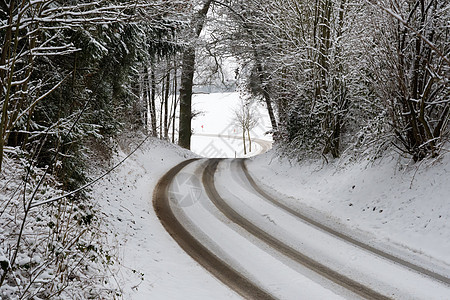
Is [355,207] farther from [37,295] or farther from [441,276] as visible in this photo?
[37,295]

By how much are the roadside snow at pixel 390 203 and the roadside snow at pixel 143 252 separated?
3851 mm

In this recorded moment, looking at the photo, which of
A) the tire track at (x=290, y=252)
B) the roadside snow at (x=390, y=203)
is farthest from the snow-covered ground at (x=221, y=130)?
the tire track at (x=290, y=252)

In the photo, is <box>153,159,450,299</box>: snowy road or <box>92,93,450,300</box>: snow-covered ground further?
<box>92,93,450,300</box>: snow-covered ground

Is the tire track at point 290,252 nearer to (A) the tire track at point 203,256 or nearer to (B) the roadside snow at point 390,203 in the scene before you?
(A) the tire track at point 203,256

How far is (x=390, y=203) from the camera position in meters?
8.20

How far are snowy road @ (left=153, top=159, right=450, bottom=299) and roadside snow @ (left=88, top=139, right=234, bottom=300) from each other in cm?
30

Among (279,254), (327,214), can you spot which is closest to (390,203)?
(327,214)

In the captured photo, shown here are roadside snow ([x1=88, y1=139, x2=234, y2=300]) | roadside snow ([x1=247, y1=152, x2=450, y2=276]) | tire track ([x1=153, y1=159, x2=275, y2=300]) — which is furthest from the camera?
roadside snow ([x1=247, y1=152, x2=450, y2=276])

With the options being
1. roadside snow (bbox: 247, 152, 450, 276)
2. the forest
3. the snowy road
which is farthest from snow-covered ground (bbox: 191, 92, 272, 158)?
the snowy road

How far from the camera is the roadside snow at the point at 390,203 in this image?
6672mm

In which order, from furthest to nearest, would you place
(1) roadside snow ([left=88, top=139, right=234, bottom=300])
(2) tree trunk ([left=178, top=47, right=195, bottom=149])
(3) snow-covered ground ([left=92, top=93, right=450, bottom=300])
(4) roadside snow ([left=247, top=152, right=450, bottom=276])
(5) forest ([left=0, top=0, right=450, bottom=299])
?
1. (2) tree trunk ([left=178, top=47, right=195, bottom=149])
2. (4) roadside snow ([left=247, top=152, right=450, bottom=276])
3. (3) snow-covered ground ([left=92, top=93, right=450, bottom=300])
4. (1) roadside snow ([left=88, top=139, right=234, bottom=300])
5. (5) forest ([left=0, top=0, right=450, bottom=299])

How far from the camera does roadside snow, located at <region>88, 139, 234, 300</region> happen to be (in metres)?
5.21

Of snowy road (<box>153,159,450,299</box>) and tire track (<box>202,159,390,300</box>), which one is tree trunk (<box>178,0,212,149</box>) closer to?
tire track (<box>202,159,390,300</box>)

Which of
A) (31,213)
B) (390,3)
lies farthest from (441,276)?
(31,213)
